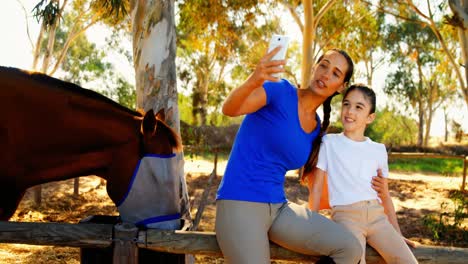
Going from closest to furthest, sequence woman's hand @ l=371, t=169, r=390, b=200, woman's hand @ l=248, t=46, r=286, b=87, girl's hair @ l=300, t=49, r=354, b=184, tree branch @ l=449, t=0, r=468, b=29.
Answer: woman's hand @ l=248, t=46, r=286, b=87
girl's hair @ l=300, t=49, r=354, b=184
woman's hand @ l=371, t=169, r=390, b=200
tree branch @ l=449, t=0, r=468, b=29

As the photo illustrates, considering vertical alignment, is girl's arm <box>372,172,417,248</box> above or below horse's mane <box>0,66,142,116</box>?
below

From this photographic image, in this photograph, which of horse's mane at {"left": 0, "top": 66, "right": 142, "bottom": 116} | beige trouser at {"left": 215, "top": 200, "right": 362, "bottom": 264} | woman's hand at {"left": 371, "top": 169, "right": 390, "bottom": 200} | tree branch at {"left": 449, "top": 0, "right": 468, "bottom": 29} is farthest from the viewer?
tree branch at {"left": 449, "top": 0, "right": 468, "bottom": 29}

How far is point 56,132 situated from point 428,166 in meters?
16.4

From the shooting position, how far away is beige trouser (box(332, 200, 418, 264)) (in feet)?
6.98

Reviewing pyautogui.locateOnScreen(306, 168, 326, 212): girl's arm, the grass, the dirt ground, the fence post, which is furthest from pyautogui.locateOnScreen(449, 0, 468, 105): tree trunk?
the grass

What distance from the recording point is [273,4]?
1326 cm

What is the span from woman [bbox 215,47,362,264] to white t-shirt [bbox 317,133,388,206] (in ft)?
1.00

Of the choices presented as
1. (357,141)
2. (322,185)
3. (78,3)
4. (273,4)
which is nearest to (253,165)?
(322,185)

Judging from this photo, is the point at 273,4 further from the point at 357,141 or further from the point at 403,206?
the point at 357,141

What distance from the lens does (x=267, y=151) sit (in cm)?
197

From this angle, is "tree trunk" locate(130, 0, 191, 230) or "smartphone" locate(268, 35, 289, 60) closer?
"smartphone" locate(268, 35, 289, 60)

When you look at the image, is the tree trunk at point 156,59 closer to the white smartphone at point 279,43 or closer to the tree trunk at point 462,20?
the white smartphone at point 279,43

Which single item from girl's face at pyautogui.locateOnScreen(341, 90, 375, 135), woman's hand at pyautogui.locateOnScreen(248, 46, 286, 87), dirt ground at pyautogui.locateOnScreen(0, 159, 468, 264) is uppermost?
woman's hand at pyautogui.locateOnScreen(248, 46, 286, 87)

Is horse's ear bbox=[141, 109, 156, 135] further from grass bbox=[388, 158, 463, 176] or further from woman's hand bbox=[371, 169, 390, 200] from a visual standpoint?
grass bbox=[388, 158, 463, 176]
